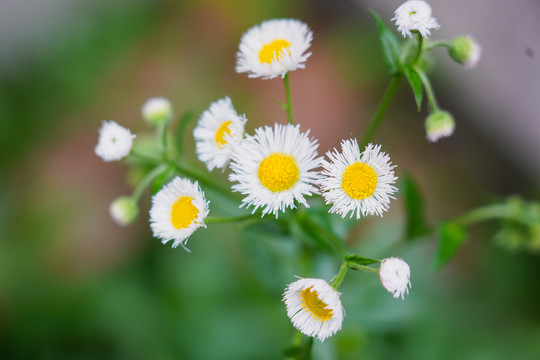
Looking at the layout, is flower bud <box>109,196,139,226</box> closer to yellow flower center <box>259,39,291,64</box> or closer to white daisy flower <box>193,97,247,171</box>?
white daisy flower <box>193,97,247,171</box>

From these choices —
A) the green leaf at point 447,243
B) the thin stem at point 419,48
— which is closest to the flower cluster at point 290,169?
the thin stem at point 419,48

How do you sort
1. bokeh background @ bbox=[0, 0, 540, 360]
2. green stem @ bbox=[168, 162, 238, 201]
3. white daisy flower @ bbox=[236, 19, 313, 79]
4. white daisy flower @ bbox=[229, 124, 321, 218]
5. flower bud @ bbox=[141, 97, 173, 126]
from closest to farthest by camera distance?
white daisy flower @ bbox=[229, 124, 321, 218]
white daisy flower @ bbox=[236, 19, 313, 79]
green stem @ bbox=[168, 162, 238, 201]
flower bud @ bbox=[141, 97, 173, 126]
bokeh background @ bbox=[0, 0, 540, 360]

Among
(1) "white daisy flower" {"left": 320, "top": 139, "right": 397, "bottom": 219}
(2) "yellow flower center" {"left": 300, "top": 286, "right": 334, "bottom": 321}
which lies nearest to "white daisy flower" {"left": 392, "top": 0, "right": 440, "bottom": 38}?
(1) "white daisy flower" {"left": 320, "top": 139, "right": 397, "bottom": 219}

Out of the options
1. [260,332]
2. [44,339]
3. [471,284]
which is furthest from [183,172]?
[471,284]

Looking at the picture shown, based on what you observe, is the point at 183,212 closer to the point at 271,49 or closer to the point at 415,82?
the point at 271,49

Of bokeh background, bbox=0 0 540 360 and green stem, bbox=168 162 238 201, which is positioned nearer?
green stem, bbox=168 162 238 201

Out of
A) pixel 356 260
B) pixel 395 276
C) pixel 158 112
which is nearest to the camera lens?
pixel 395 276

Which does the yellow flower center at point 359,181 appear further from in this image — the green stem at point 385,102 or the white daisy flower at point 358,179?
the green stem at point 385,102

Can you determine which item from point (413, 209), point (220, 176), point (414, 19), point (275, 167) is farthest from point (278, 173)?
point (220, 176)
